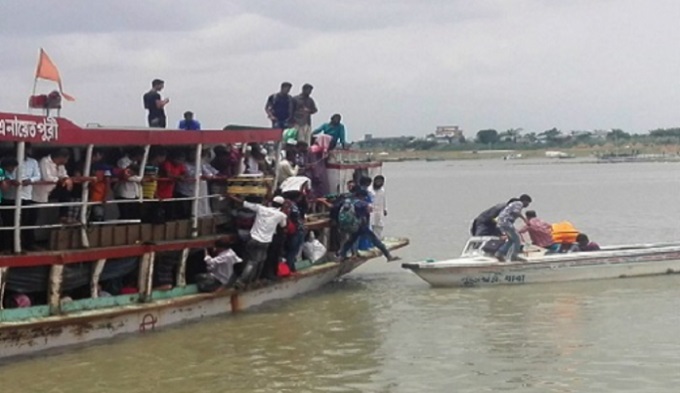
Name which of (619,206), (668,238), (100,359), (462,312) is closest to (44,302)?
(100,359)

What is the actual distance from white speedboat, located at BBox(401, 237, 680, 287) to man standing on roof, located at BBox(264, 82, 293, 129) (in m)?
3.57

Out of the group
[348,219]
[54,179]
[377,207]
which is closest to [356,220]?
[348,219]

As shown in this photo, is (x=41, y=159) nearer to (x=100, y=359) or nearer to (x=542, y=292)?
(x=100, y=359)

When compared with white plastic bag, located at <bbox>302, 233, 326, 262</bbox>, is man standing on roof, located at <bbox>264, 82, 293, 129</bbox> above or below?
above

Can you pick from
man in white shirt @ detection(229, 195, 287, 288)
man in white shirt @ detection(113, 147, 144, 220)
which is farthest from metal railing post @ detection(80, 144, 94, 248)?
man in white shirt @ detection(229, 195, 287, 288)

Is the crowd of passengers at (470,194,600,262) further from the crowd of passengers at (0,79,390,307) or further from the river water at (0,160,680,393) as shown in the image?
the crowd of passengers at (0,79,390,307)

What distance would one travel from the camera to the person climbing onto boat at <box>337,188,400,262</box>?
56.5 ft

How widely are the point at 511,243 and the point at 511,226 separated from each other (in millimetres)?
432

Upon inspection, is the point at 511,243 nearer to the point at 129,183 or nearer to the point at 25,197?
the point at 129,183

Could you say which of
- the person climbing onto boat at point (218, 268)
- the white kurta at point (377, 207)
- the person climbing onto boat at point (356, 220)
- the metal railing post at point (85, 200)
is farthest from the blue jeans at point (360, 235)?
the metal railing post at point (85, 200)

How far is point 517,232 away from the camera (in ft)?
57.5

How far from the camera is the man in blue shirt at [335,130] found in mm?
19031

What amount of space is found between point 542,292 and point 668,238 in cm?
1114

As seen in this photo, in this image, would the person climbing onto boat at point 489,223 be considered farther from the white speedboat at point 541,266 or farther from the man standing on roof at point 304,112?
the man standing on roof at point 304,112
